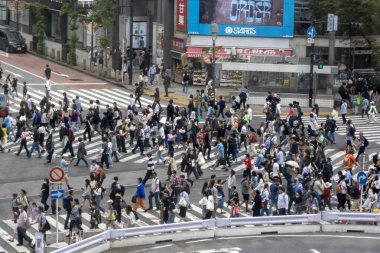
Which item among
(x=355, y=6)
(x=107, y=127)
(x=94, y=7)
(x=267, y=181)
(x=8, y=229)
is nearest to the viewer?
(x=8, y=229)

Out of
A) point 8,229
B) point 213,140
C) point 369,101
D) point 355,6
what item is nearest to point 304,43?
point 355,6

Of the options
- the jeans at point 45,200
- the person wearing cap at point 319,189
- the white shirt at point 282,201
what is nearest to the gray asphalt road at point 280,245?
the white shirt at point 282,201

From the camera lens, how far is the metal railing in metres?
30.9

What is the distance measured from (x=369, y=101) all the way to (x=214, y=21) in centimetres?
1354

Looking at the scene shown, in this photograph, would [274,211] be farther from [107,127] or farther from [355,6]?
[355,6]

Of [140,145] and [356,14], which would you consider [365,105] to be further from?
[140,145]

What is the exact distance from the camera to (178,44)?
7206 cm

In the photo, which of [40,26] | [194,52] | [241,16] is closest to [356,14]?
[241,16]

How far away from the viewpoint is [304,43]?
7162 centimetres

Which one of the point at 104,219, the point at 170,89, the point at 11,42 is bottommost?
the point at 104,219

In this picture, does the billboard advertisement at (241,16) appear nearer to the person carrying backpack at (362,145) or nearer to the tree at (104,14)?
the tree at (104,14)

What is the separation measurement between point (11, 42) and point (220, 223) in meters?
51.1

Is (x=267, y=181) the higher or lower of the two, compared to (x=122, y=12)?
lower

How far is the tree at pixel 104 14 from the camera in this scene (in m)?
70.4
